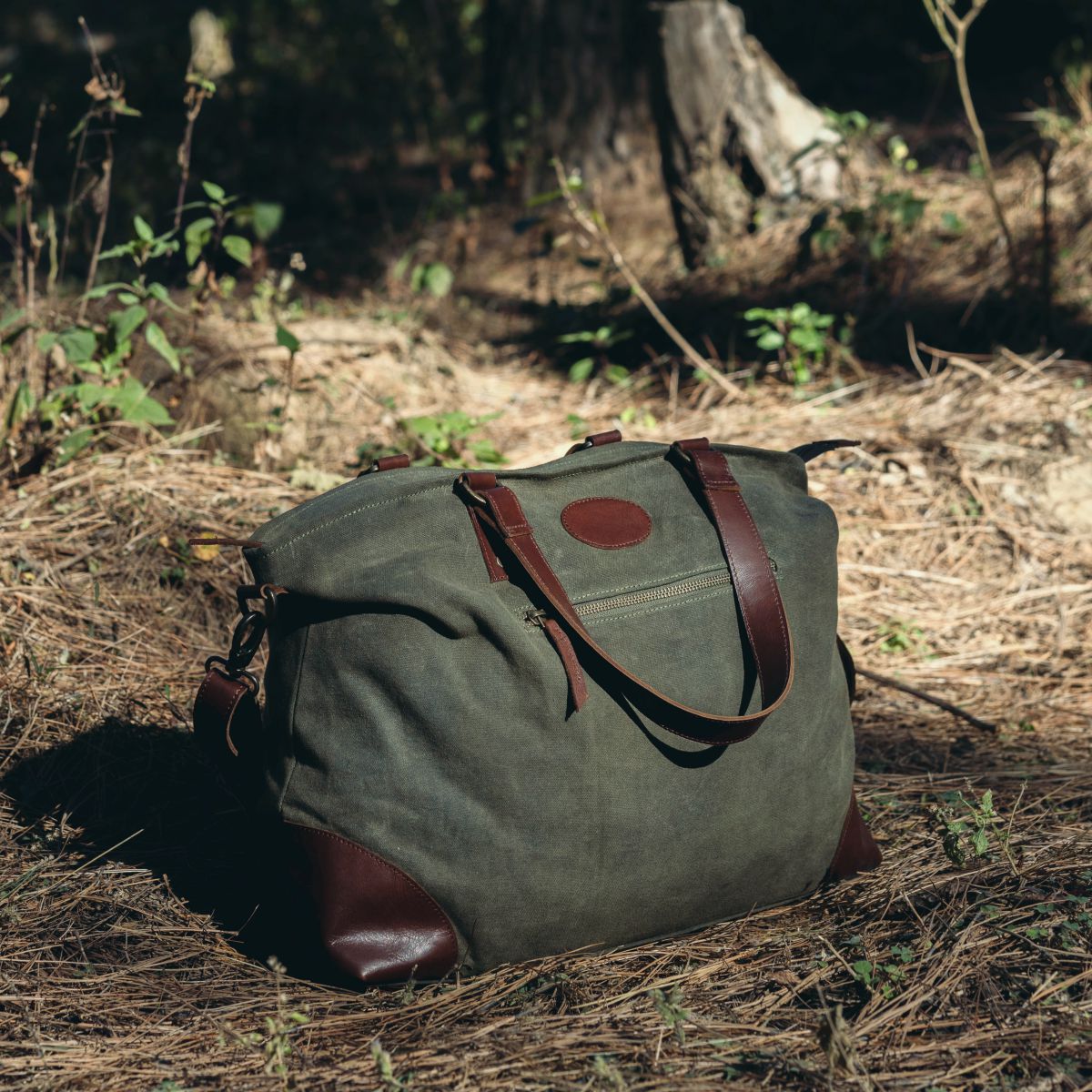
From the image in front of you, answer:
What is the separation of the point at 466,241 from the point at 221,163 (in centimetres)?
296

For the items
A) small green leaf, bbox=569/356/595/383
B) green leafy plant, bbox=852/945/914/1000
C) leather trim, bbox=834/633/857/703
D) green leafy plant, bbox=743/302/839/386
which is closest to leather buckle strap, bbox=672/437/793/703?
leather trim, bbox=834/633/857/703

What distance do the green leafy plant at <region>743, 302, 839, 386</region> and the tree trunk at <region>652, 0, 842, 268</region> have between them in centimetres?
103

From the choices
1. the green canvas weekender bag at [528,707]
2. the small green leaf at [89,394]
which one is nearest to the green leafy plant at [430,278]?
the small green leaf at [89,394]

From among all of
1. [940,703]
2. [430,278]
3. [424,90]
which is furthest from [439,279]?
[424,90]

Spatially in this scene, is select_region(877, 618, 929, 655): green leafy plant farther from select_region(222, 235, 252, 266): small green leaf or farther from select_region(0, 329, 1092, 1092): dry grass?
select_region(222, 235, 252, 266): small green leaf

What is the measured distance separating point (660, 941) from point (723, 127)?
4.05 m

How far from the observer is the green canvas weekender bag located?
1.57 meters

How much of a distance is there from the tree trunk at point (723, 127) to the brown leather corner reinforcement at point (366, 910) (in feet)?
13.3

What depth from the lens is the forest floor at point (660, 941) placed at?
1467 mm

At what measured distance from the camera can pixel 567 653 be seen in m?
1.59

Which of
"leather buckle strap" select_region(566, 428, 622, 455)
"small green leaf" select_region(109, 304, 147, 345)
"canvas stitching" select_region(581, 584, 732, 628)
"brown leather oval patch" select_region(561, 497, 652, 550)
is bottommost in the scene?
"canvas stitching" select_region(581, 584, 732, 628)

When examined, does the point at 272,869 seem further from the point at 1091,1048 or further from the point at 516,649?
the point at 1091,1048

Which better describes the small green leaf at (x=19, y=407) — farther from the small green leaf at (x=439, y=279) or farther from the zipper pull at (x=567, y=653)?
the small green leaf at (x=439, y=279)

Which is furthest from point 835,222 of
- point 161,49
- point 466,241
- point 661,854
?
point 161,49
